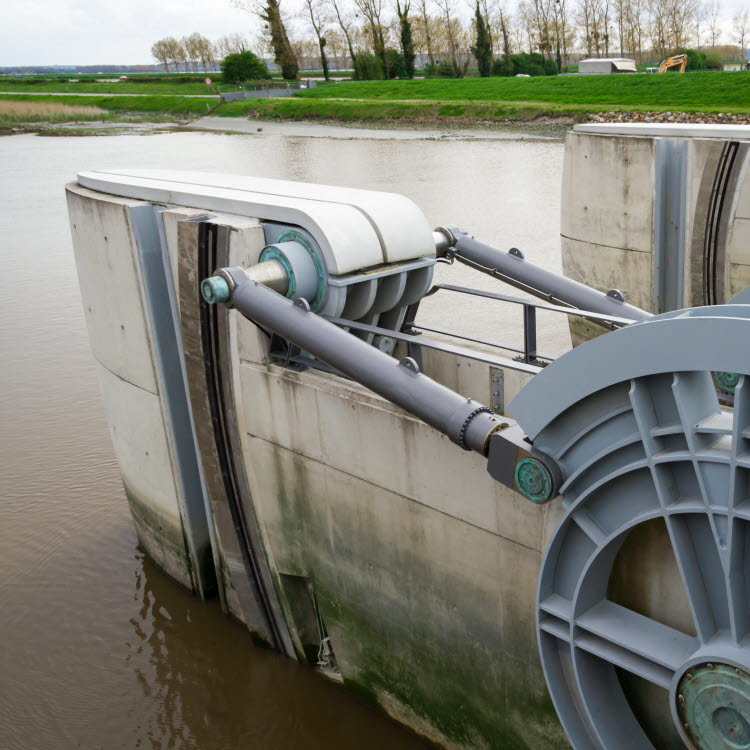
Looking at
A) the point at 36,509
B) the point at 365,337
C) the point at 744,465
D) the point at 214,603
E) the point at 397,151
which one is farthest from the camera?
the point at 397,151

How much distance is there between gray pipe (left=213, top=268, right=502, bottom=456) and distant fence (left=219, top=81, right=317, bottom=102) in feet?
213

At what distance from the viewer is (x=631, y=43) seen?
79812mm

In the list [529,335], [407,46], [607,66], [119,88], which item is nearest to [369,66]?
[407,46]

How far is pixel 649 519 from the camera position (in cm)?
446

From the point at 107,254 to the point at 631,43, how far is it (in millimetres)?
81216

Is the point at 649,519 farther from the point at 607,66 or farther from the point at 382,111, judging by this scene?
the point at 607,66

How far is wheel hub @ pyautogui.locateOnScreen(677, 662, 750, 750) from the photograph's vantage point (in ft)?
13.8

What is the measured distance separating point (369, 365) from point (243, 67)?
73.7 metres

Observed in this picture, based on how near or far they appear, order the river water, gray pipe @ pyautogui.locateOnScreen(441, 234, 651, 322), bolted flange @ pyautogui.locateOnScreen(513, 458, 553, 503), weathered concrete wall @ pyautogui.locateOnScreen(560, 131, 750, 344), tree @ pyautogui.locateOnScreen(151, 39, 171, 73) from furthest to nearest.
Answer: tree @ pyautogui.locateOnScreen(151, 39, 171, 73) < weathered concrete wall @ pyautogui.locateOnScreen(560, 131, 750, 344) < gray pipe @ pyautogui.locateOnScreen(441, 234, 651, 322) < the river water < bolted flange @ pyautogui.locateOnScreen(513, 458, 553, 503)

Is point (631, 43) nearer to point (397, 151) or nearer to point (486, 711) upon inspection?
point (397, 151)

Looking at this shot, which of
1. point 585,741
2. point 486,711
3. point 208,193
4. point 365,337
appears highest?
point 208,193

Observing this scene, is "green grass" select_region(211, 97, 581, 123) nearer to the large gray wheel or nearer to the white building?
the white building

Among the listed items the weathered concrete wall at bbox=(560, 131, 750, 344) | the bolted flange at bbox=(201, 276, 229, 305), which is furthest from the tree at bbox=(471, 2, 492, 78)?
the bolted flange at bbox=(201, 276, 229, 305)

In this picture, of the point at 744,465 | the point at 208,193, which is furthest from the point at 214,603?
the point at 744,465
